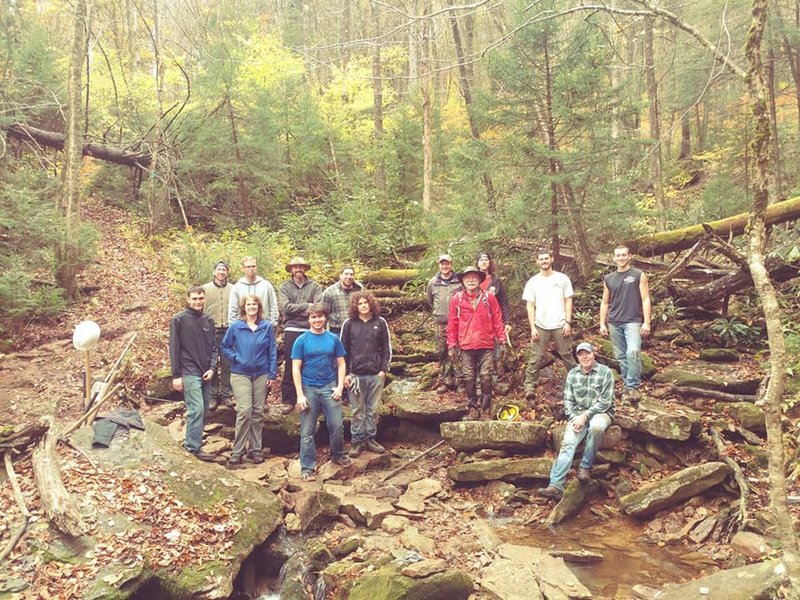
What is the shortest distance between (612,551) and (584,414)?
5.00 feet

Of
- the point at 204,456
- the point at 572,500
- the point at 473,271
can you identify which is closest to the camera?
the point at 572,500

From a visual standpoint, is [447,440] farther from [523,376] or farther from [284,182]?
[284,182]

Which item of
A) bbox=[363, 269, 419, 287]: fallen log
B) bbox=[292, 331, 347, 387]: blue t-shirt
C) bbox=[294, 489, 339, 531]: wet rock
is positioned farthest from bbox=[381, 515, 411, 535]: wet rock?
bbox=[363, 269, 419, 287]: fallen log

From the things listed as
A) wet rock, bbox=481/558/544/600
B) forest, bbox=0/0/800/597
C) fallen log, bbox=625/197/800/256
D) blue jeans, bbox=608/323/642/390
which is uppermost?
forest, bbox=0/0/800/597

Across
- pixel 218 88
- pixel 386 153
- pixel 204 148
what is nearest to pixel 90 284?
pixel 204 148

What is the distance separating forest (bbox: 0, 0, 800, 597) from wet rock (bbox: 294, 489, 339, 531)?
429 centimetres

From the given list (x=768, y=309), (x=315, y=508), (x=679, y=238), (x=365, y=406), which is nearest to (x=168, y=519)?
(x=315, y=508)

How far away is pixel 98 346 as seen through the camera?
10.9m

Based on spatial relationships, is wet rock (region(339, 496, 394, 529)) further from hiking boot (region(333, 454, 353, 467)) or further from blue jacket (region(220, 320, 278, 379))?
blue jacket (region(220, 320, 278, 379))

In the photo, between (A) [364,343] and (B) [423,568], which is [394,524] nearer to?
(B) [423,568]

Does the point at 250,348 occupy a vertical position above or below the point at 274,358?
above

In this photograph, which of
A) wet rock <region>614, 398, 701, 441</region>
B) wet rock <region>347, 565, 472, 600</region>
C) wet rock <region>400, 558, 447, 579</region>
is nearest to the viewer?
wet rock <region>347, 565, 472, 600</region>

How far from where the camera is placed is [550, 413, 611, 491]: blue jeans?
6.38 meters

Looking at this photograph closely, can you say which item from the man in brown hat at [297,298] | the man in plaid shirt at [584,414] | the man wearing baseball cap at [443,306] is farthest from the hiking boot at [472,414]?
the man in brown hat at [297,298]
